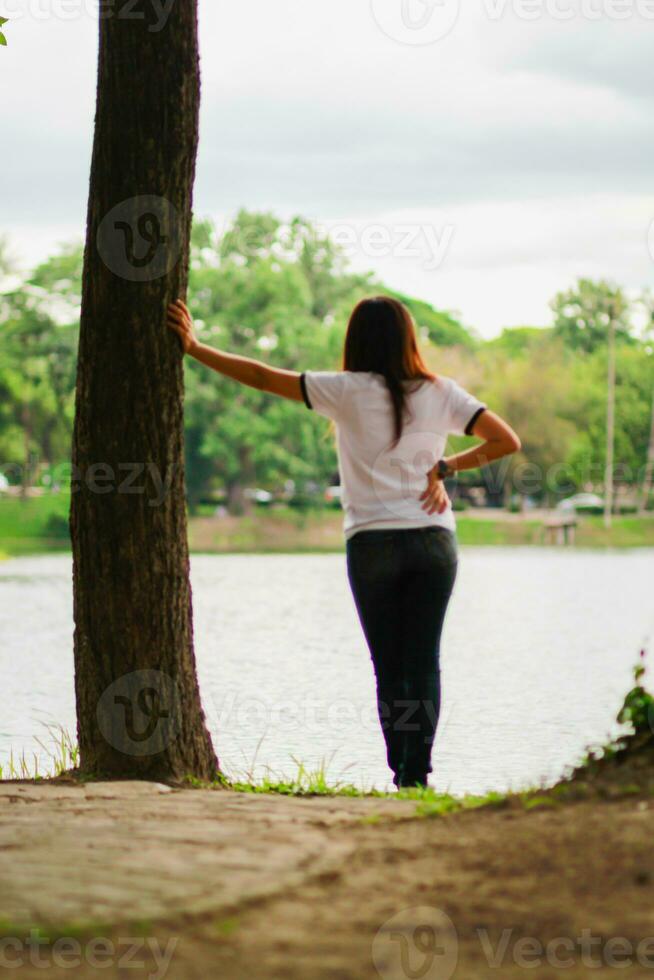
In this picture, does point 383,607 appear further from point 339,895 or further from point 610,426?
point 610,426

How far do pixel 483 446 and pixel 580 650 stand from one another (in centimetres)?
1100

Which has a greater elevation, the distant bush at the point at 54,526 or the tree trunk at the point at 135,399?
the tree trunk at the point at 135,399

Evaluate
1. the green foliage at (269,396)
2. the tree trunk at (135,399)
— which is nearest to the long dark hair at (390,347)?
the tree trunk at (135,399)

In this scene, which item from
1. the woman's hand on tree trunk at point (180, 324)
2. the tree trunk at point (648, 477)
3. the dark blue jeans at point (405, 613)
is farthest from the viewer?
the tree trunk at point (648, 477)

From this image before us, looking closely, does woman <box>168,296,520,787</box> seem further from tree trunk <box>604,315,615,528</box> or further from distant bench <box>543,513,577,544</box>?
tree trunk <box>604,315,615,528</box>

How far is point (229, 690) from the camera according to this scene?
11859mm

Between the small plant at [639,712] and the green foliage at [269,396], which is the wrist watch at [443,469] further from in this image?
the green foliage at [269,396]

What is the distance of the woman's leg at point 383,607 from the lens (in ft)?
15.9

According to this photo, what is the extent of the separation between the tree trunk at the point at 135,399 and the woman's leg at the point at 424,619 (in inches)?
39.7

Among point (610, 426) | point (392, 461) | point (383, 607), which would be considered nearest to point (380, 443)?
point (392, 461)

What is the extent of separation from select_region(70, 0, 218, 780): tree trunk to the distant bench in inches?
1711

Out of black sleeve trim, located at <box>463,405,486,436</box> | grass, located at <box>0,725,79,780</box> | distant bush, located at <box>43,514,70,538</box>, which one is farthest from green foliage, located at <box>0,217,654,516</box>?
black sleeve trim, located at <box>463,405,486,436</box>

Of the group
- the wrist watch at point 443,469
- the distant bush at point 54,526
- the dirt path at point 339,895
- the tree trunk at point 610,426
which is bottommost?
the distant bush at point 54,526

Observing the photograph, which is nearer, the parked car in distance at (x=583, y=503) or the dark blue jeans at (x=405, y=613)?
the dark blue jeans at (x=405, y=613)
